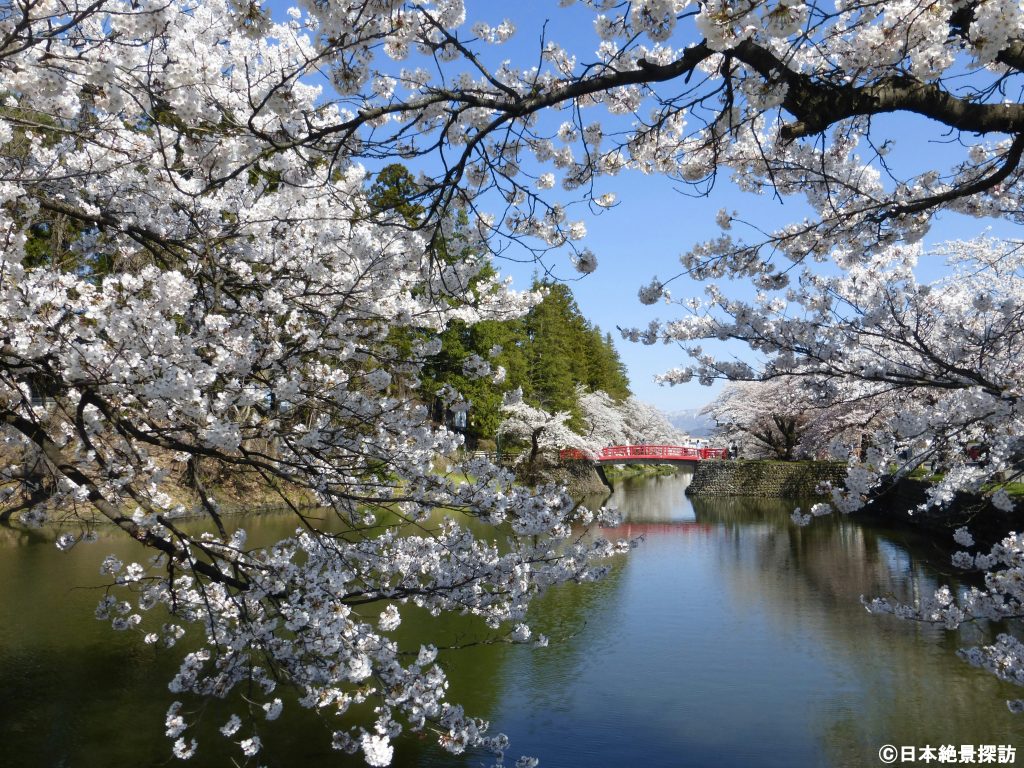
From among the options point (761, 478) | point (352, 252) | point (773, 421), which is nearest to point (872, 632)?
point (352, 252)

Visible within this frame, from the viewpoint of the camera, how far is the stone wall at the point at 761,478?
73.2 feet

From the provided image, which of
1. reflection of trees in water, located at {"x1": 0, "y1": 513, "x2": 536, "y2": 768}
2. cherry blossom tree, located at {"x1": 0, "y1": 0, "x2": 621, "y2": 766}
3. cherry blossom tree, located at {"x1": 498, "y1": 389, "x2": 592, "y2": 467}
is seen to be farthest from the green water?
cherry blossom tree, located at {"x1": 498, "y1": 389, "x2": 592, "y2": 467}

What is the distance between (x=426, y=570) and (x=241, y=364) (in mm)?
1778

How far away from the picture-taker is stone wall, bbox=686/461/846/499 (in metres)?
22.3

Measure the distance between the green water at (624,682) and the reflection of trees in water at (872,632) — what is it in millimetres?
23

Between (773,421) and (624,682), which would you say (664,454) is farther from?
(624,682)

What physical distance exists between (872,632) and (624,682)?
3.32m

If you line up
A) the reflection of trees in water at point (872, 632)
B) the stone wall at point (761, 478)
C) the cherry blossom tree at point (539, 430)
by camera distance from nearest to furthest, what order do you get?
1. the reflection of trees in water at point (872, 632)
2. the stone wall at point (761, 478)
3. the cherry blossom tree at point (539, 430)

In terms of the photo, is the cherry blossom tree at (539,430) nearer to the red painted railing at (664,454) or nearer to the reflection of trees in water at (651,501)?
the red painted railing at (664,454)

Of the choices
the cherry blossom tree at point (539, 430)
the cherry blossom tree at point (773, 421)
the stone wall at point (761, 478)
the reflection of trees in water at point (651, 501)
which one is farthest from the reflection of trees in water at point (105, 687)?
the stone wall at point (761, 478)

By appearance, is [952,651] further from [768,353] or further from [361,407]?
[361,407]

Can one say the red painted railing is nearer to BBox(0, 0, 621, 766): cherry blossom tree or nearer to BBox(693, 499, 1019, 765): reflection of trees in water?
BBox(693, 499, 1019, 765): reflection of trees in water

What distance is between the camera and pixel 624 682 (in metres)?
6.66

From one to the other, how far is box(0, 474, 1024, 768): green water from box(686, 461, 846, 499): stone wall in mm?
12297
